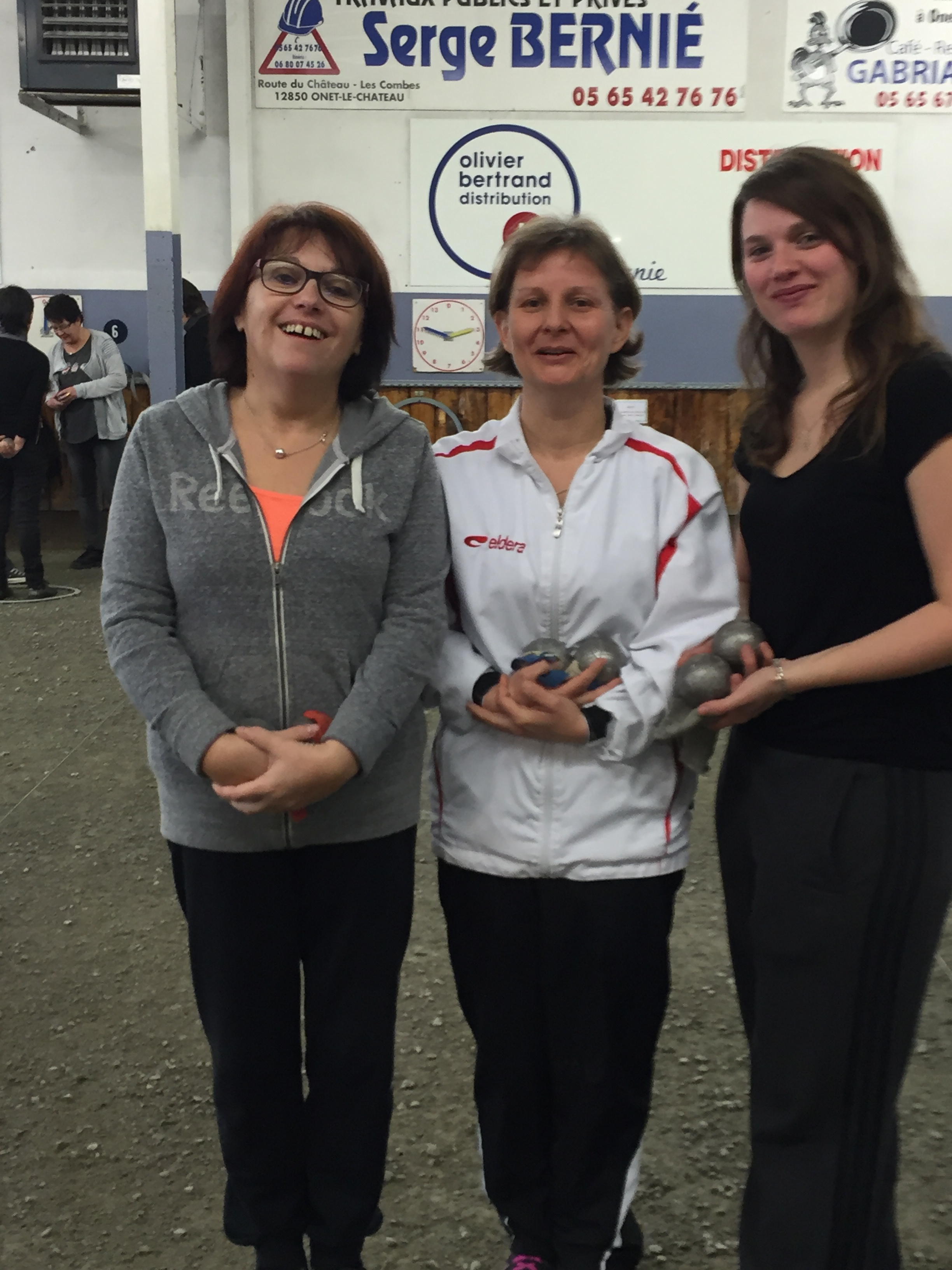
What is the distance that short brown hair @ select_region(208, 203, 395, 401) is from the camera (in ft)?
4.98

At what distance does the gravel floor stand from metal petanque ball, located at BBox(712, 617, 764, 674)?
102 cm

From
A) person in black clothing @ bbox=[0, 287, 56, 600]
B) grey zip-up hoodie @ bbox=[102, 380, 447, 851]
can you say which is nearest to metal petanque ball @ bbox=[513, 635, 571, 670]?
grey zip-up hoodie @ bbox=[102, 380, 447, 851]

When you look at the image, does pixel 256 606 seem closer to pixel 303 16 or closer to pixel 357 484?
pixel 357 484

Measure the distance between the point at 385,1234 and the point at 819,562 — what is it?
131 cm

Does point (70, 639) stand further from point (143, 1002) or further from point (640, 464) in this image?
point (640, 464)

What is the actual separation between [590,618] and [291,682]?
418 millimetres

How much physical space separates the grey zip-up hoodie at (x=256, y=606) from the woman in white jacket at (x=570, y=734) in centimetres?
13

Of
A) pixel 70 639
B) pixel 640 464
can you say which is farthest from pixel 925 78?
pixel 640 464

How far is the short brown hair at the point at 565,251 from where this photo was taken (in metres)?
1.59

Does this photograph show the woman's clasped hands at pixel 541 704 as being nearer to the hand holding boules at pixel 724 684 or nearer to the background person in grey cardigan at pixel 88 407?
the hand holding boules at pixel 724 684

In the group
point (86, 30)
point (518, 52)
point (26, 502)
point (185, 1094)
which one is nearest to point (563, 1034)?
point (185, 1094)

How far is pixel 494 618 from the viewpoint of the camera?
63.8 inches

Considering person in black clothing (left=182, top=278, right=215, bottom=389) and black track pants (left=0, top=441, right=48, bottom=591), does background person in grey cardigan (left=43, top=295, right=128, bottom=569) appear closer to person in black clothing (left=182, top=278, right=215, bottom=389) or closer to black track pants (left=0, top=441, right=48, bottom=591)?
black track pants (left=0, top=441, right=48, bottom=591)

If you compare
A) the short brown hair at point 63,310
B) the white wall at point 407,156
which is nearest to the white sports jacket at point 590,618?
the short brown hair at point 63,310
